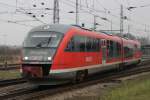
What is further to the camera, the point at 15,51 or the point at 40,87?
the point at 15,51

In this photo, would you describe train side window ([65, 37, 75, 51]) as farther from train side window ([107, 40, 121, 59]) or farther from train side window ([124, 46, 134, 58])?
train side window ([124, 46, 134, 58])

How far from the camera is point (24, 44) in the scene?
65.2ft

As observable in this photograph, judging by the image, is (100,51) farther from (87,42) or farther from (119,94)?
(119,94)

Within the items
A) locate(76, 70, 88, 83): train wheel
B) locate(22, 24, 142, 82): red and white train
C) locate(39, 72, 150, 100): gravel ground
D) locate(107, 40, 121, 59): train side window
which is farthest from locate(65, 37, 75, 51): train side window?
locate(107, 40, 121, 59): train side window

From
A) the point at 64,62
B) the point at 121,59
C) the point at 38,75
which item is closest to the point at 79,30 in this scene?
the point at 64,62

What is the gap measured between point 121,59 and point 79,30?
1105cm

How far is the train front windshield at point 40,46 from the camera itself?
1878 centimetres

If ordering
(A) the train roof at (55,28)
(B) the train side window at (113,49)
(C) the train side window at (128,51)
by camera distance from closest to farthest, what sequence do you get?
(A) the train roof at (55,28)
(B) the train side window at (113,49)
(C) the train side window at (128,51)

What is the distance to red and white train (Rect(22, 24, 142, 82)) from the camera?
18.6 metres

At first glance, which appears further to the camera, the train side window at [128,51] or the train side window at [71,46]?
the train side window at [128,51]

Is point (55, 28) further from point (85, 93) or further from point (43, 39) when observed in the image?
point (85, 93)

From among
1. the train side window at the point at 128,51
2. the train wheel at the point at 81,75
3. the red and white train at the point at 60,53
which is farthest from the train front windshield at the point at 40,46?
the train side window at the point at 128,51

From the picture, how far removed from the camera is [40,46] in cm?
1922

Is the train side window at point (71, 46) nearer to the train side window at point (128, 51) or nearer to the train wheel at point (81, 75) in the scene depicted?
the train wheel at point (81, 75)
